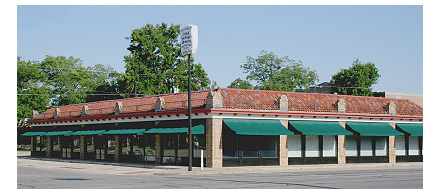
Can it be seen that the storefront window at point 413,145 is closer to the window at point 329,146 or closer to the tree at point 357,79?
the window at point 329,146

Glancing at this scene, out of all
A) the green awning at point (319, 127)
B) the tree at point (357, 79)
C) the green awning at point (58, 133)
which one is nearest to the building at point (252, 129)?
the green awning at point (319, 127)

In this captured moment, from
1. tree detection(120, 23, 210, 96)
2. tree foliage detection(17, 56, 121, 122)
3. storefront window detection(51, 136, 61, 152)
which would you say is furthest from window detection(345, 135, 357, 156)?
tree foliage detection(17, 56, 121, 122)

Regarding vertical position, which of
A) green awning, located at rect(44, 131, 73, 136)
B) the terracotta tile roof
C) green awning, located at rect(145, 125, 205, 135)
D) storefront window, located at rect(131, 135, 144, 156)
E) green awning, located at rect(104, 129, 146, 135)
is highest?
the terracotta tile roof

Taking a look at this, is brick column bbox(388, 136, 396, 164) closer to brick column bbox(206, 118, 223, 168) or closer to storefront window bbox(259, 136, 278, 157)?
storefront window bbox(259, 136, 278, 157)

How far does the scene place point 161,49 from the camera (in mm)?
72125

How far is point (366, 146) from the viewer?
41.0 m

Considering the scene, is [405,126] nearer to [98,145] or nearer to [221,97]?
[221,97]

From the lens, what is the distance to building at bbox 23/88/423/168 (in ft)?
112

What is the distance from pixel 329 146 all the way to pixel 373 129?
3734 mm

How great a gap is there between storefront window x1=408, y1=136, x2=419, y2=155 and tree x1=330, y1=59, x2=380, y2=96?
4194 centimetres

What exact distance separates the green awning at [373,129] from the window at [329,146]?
A: 5.57 feet

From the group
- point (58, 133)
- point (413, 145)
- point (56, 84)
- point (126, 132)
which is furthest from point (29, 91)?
point (413, 145)

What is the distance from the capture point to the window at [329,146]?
38750 millimetres
